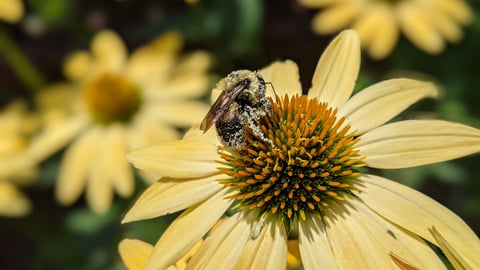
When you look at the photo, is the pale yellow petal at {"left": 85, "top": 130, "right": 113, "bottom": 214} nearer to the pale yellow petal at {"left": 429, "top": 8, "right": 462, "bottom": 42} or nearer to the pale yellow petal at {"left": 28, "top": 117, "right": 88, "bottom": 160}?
the pale yellow petal at {"left": 28, "top": 117, "right": 88, "bottom": 160}

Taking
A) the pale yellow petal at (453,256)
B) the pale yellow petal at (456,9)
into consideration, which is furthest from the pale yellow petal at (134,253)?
the pale yellow petal at (456,9)

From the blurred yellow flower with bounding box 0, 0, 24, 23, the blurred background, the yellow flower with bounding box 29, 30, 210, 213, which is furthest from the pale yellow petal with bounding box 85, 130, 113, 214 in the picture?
the blurred yellow flower with bounding box 0, 0, 24, 23

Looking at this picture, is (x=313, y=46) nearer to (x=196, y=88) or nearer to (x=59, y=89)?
(x=196, y=88)

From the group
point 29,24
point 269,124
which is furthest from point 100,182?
point 269,124

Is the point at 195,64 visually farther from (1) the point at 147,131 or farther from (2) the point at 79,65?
(2) the point at 79,65

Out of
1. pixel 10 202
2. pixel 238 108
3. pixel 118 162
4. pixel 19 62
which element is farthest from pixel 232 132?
pixel 19 62
